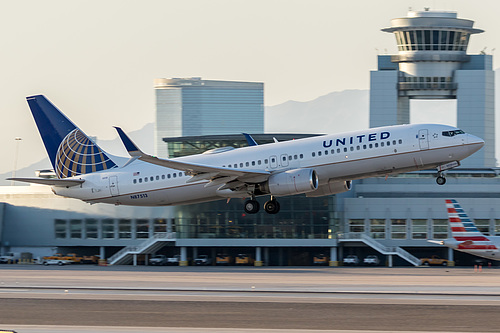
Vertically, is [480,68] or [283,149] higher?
[480,68]

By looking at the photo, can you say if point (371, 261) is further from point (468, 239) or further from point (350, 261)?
point (468, 239)

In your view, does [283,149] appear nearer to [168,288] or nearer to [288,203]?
[168,288]

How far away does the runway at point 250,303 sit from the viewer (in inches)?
1641

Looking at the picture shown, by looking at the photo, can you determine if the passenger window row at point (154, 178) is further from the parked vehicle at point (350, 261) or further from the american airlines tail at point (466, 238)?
the parked vehicle at point (350, 261)

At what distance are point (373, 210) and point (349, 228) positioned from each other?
12.5 feet

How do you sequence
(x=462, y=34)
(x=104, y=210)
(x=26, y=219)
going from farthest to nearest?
(x=462, y=34), (x=26, y=219), (x=104, y=210)

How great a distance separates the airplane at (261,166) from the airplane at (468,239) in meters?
26.1

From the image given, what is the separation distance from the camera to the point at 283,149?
55.1m

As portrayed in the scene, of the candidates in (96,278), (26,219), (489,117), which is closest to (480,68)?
(489,117)

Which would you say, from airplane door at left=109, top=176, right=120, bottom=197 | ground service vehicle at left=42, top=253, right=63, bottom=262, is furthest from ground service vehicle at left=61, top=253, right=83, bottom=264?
airplane door at left=109, top=176, right=120, bottom=197

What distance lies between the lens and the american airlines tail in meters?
78.4

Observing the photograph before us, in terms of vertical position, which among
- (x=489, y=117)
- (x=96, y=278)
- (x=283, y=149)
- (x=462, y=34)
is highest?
(x=462, y=34)

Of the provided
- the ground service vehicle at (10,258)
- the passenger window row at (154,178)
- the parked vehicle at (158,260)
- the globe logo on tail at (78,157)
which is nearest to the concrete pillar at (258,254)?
the parked vehicle at (158,260)

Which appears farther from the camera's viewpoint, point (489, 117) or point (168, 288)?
point (489, 117)
